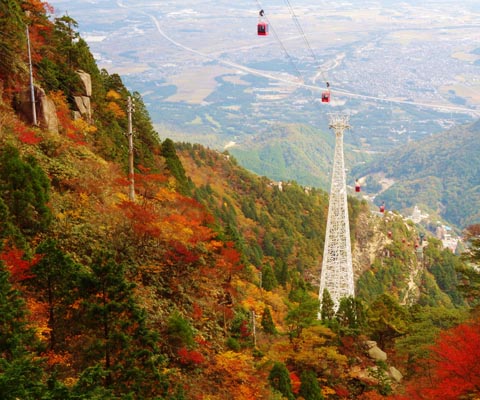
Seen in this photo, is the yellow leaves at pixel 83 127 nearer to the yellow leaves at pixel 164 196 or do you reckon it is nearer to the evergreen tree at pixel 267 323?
the yellow leaves at pixel 164 196

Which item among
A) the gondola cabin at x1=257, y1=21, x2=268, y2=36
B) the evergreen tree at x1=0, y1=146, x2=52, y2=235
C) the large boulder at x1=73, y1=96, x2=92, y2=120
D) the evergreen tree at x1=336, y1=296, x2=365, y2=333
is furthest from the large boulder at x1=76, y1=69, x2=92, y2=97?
the evergreen tree at x1=336, y1=296, x2=365, y2=333

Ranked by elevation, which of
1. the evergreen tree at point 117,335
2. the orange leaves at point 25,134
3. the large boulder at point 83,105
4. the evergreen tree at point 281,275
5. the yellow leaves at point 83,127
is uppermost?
the large boulder at point 83,105

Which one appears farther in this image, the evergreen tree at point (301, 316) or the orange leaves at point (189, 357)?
the evergreen tree at point (301, 316)

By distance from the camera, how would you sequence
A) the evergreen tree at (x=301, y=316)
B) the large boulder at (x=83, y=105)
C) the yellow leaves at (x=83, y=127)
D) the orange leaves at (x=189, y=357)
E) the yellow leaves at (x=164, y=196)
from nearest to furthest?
the orange leaves at (x=189, y=357), the evergreen tree at (x=301, y=316), the yellow leaves at (x=164, y=196), the yellow leaves at (x=83, y=127), the large boulder at (x=83, y=105)

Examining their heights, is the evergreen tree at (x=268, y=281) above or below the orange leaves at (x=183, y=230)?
below

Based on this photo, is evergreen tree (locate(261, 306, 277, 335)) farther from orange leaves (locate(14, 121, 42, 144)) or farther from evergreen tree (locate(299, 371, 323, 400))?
orange leaves (locate(14, 121, 42, 144))

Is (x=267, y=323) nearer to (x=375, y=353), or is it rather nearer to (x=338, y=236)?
(x=375, y=353)

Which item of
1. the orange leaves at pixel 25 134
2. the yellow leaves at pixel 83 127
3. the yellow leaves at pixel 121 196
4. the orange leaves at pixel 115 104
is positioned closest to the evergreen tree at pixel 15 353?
the yellow leaves at pixel 121 196
